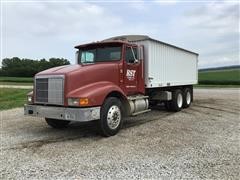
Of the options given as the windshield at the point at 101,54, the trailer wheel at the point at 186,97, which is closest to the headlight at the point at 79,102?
the windshield at the point at 101,54

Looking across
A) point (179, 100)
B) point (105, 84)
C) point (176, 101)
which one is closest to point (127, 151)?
point (105, 84)

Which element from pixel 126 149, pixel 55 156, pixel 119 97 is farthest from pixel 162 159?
pixel 119 97

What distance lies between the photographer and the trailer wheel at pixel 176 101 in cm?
1285

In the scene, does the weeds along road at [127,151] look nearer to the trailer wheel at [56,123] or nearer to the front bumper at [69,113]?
the trailer wheel at [56,123]

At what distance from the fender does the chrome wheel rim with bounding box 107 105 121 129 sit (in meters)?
0.43

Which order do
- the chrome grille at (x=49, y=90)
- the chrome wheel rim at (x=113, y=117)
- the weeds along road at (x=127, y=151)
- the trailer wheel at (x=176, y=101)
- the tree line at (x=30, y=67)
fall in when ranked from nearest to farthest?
the weeds along road at (x=127, y=151) → the chrome grille at (x=49, y=90) → the chrome wheel rim at (x=113, y=117) → the trailer wheel at (x=176, y=101) → the tree line at (x=30, y=67)

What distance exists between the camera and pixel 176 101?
12.9m

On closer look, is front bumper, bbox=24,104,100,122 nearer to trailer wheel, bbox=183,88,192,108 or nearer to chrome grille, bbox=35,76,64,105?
chrome grille, bbox=35,76,64,105

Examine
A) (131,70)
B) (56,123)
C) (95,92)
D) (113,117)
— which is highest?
(131,70)

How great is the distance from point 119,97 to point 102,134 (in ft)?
4.17

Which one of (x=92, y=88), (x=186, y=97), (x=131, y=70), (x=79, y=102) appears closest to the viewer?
(x=79, y=102)

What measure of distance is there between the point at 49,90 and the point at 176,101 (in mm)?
6519

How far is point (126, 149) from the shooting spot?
6.73 m

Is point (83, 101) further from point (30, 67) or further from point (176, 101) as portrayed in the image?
point (30, 67)
